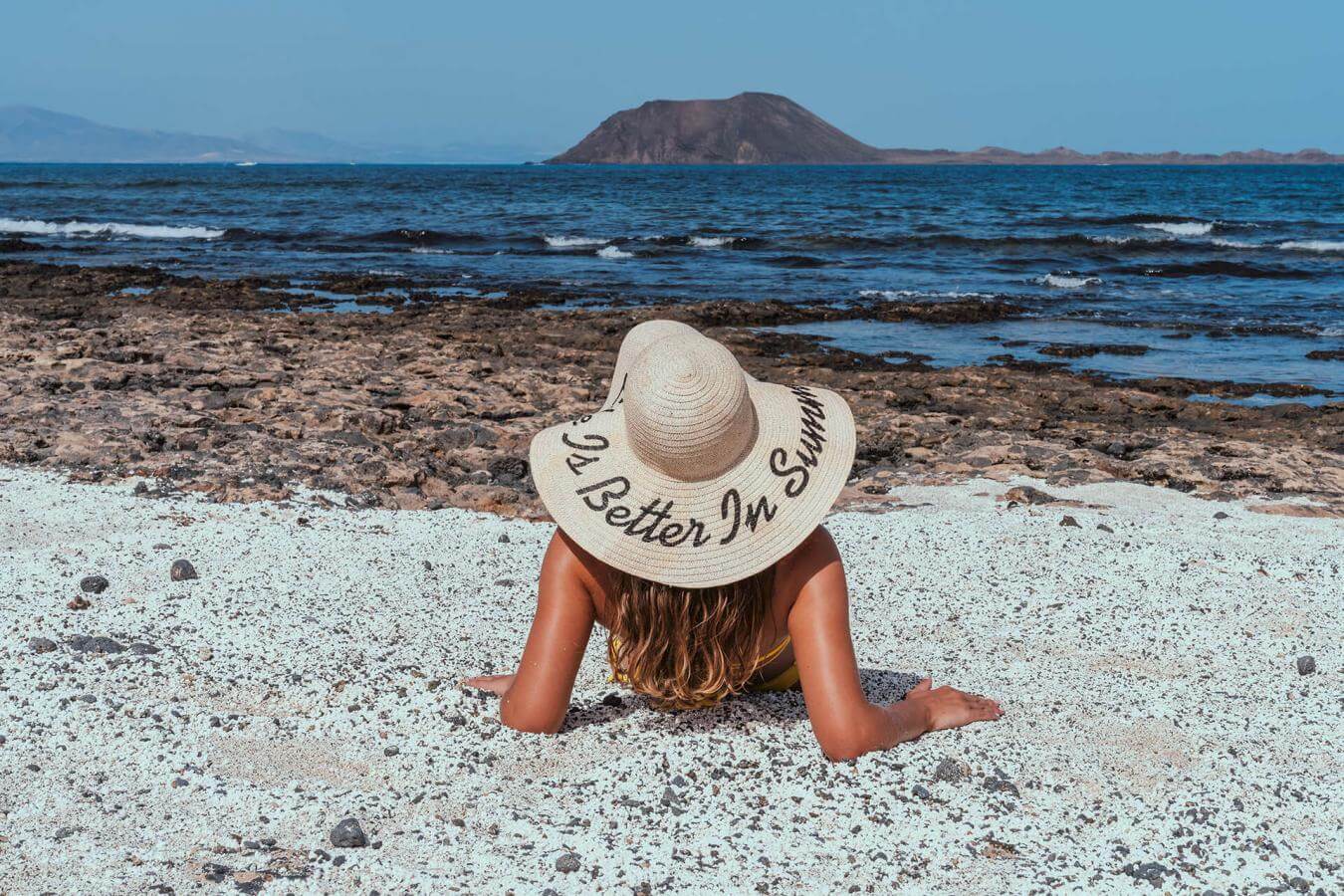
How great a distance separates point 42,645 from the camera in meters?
3.37

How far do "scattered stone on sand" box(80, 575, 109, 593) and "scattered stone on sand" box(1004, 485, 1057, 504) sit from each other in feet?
14.6

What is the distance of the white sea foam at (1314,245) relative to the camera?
23.8 m

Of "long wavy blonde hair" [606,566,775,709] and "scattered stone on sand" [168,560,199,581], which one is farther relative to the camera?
"scattered stone on sand" [168,560,199,581]

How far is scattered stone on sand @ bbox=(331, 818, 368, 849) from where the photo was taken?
2461 mm

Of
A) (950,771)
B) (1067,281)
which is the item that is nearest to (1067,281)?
(1067,281)

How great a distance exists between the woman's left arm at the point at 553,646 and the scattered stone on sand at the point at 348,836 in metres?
0.59

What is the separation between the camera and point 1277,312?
1482cm

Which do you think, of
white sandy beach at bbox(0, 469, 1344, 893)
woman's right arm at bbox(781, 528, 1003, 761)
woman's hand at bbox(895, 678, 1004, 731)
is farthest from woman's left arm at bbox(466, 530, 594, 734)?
woman's hand at bbox(895, 678, 1004, 731)

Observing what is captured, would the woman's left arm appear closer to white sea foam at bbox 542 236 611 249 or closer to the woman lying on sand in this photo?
the woman lying on sand

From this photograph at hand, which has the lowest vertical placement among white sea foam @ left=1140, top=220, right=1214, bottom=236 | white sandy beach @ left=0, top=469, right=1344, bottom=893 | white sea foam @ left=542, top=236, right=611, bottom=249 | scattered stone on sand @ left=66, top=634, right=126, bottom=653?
white sandy beach @ left=0, top=469, right=1344, bottom=893

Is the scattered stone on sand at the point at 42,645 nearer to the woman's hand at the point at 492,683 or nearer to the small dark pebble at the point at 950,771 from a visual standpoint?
the woman's hand at the point at 492,683

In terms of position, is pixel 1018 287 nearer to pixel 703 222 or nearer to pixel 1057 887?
pixel 703 222

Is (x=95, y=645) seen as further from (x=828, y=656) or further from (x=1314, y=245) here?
(x=1314, y=245)

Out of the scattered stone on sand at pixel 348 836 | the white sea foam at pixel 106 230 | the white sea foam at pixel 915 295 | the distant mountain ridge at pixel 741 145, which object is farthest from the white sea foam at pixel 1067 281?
the distant mountain ridge at pixel 741 145
